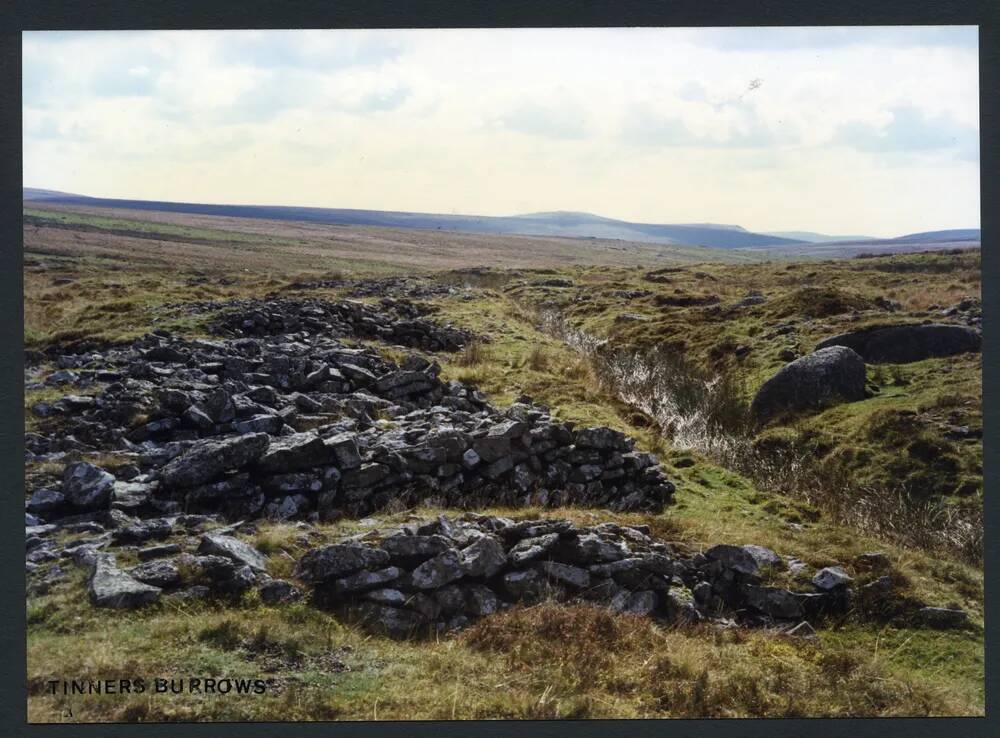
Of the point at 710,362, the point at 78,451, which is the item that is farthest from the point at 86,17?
the point at 710,362

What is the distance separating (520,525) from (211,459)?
4.84 m

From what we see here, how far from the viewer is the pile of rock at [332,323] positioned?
70.4ft

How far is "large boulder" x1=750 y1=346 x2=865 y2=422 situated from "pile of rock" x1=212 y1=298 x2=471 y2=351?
933cm

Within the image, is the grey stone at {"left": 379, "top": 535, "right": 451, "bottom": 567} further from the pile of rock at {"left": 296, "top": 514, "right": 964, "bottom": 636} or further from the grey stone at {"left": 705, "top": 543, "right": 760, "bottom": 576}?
the grey stone at {"left": 705, "top": 543, "right": 760, "bottom": 576}

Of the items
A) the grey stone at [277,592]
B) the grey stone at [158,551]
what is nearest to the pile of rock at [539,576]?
the grey stone at [277,592]

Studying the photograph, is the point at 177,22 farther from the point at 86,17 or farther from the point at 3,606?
the point at 3,606

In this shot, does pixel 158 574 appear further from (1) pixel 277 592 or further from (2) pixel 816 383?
(2) pixel 816 383

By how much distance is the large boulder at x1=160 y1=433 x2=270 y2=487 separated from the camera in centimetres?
1118

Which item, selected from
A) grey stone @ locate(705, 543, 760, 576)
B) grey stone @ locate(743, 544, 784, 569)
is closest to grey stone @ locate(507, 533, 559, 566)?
grey stone @ locate(705, 543, 760, 576)

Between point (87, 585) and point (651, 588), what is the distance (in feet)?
A: 24.4

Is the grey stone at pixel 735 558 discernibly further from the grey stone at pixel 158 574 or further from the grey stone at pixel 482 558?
the grey stone at pixel 158 574

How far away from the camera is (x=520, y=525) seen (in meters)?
11.0

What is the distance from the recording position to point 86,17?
1026cm

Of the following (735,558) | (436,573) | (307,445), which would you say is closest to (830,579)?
(735,558)
